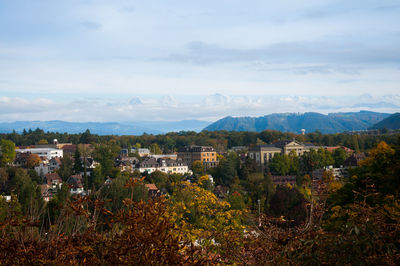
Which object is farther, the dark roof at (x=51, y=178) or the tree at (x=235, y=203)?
the dark roof at (x=51, y=178)

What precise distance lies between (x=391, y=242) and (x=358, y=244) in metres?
0.35

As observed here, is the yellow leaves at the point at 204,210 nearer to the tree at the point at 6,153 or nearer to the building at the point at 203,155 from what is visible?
the tree at the point at 6,153

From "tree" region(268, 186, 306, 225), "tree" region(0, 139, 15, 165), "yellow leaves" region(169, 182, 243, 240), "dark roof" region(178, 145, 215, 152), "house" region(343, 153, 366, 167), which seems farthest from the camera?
"dark roof" region(178, 145, 215, 152)

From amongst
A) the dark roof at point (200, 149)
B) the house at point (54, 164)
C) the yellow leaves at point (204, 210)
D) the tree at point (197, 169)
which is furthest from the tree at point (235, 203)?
the dark roof at point (200, 149)

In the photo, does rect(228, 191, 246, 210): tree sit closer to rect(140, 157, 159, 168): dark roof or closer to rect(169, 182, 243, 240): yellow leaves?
rect(169, 182, 243, 240): yellow leaves

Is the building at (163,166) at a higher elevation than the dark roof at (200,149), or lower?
lower

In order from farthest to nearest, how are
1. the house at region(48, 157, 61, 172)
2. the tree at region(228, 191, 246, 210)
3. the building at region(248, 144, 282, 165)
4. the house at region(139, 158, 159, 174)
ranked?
1. the building at region(248, 144, 282, 165)
2. the house at region(48, 157, 61, 172)
3. the house at region(139, 158, 159, 174)
4. the tree at region(228, 191, 246, 210)

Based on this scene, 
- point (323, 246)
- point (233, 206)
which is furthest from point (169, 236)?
point (233, 206)

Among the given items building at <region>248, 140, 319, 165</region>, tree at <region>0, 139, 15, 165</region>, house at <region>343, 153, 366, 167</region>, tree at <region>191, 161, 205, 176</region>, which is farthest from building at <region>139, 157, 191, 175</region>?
house at <region>343, 153, 366, 167</region>

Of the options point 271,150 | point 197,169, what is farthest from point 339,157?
point 197,169

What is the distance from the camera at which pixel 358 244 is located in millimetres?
4148

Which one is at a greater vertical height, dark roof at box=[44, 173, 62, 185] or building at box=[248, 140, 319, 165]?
building at box=[248, 140, 319, 165]

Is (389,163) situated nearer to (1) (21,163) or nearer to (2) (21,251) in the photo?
(2) (21,251)

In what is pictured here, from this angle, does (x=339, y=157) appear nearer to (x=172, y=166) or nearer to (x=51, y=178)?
(x=172, y=166)
